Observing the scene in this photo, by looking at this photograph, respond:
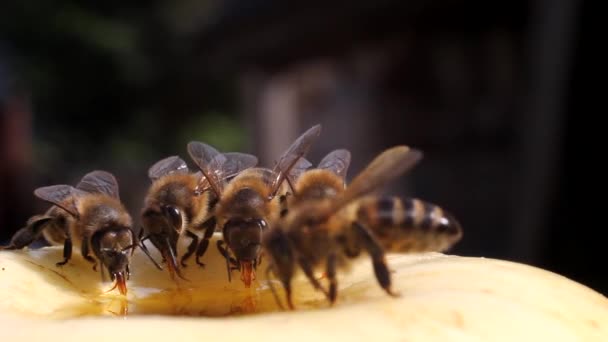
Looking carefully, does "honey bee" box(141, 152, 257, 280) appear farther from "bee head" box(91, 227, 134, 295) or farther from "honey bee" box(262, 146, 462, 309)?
"honey bee" box(262, 146, 462, 309)

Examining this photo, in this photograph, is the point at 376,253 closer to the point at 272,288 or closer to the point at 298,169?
the point at 272,288

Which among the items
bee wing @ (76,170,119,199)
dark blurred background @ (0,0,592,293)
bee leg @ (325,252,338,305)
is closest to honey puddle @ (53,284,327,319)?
bee leg @ (325,252,338,305)

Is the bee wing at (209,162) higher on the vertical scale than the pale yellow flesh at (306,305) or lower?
higher

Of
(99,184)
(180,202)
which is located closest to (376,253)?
(180,202)

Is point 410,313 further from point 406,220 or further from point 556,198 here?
point 556,198

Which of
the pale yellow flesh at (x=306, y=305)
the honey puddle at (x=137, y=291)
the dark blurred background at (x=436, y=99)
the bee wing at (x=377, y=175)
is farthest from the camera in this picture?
the dark blurred background at (x=436, y=99)

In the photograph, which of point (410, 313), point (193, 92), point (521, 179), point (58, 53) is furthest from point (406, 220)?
point (193, 92)

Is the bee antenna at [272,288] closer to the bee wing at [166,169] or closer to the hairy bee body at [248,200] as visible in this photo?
the hairy bee body at [248,200]

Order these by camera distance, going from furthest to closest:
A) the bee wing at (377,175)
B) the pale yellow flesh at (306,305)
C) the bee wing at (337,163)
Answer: the bee wing at (337,163), the bee wing at (377,175), the pale yellow flesh at (306,305)

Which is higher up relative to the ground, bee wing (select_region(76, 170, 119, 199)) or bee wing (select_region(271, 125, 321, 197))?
bee wing (select_region(271, 125, 321, 197))

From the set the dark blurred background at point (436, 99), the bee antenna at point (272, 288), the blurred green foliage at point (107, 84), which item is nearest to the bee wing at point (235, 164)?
the bee antenna at point (272, 288)
